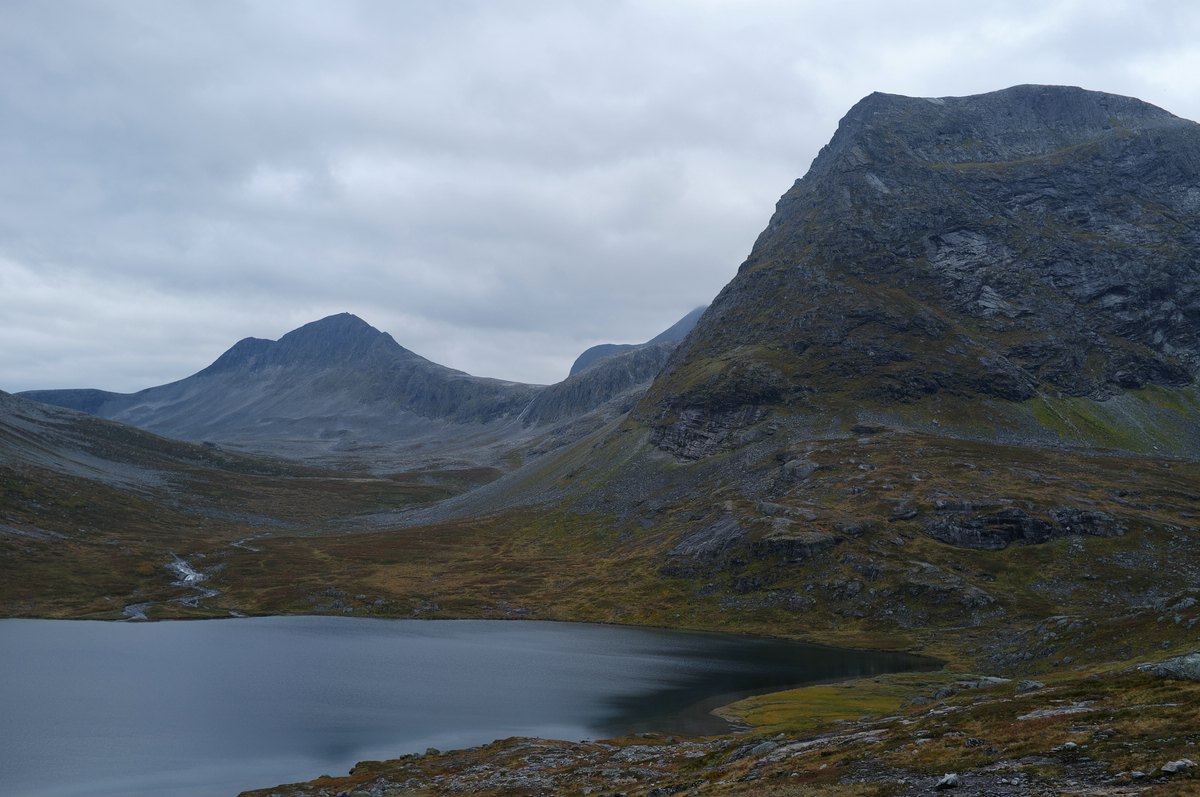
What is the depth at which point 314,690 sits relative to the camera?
276 ft

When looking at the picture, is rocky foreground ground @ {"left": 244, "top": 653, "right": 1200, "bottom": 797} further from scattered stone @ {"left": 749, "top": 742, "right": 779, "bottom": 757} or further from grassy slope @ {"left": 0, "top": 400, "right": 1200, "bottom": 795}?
grassy slope @ {"left": 0, "top": 400, "right": 1200, "bottom": 795}

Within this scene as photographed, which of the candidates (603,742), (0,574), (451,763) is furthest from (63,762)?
(0,574)

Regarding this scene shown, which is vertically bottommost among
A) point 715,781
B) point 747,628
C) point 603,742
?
point 747,628

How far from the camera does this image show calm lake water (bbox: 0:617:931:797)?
6134 cm

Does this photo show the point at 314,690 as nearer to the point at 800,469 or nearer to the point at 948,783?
the point at 948,783

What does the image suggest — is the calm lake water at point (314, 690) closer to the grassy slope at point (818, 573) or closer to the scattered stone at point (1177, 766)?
the grassy slope at point (818, 573)

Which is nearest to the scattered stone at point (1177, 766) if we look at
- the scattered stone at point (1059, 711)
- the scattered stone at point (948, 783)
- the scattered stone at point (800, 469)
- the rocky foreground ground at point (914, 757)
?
the rocky foreground ground at point (914, 757)

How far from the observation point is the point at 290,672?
92.8 meters

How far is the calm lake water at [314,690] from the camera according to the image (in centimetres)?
6134

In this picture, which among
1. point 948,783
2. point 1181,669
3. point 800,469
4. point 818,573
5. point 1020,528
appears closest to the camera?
point 948,783

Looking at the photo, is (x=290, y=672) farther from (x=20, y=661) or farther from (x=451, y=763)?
(x=451, y=763)

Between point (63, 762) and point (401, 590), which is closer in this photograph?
point (63, 762)

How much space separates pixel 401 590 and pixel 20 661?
71792mm

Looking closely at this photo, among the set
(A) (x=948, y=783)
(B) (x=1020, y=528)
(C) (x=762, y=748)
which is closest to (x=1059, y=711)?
(A) (x=948, y=783)
